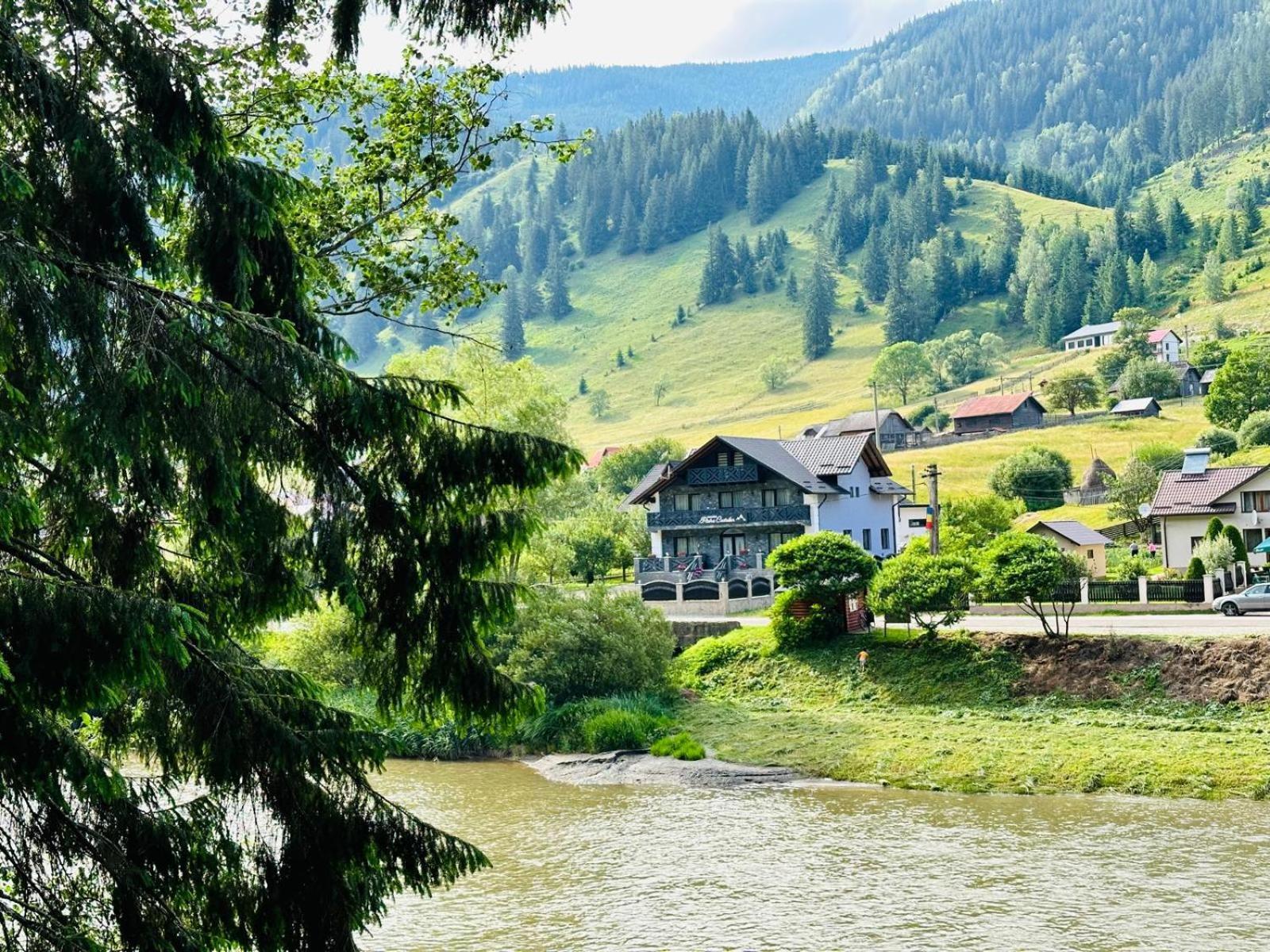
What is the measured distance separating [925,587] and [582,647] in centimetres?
1033

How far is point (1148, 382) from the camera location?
127062mm

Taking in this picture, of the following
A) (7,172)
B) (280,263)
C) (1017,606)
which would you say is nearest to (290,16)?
(280,263)

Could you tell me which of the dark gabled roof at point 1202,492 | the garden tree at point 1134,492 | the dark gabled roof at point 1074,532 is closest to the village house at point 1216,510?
the dark gabled roof at point 1202,492

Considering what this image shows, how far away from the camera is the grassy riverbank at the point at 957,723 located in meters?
30.1

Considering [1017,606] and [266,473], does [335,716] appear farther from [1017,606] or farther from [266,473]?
[1017,606]

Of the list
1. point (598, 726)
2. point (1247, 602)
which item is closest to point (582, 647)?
point (598, 726)

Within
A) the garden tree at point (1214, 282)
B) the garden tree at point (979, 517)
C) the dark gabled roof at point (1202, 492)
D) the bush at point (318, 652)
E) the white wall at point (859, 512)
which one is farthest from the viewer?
the garden tree at point (1214, 282)

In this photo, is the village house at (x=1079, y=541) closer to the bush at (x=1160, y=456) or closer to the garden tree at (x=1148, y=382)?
the bush at (x=1160, y=456)

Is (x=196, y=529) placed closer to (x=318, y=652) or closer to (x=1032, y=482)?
(x=318, y=652)

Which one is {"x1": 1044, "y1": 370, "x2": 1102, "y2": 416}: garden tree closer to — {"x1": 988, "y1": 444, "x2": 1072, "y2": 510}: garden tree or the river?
{"x1": 988, "y1": 444, "x2": 1072, "y2": 510}: garden tree

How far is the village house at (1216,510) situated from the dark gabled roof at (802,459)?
47.0 ft

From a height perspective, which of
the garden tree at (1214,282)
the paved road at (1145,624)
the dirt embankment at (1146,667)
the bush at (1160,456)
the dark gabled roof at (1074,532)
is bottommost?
the dirt embankment at (1146,667)

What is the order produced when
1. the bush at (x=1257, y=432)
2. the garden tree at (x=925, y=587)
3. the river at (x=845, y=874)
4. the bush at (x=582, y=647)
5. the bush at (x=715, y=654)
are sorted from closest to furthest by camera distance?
the river at (x=845, y=874) < the garden tree at (x=925, y=587) < the bush at (x=582, y=647) < the bush at (x=715, y=654) < the bush at (x=1257, y=432)

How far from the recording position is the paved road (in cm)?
3750
